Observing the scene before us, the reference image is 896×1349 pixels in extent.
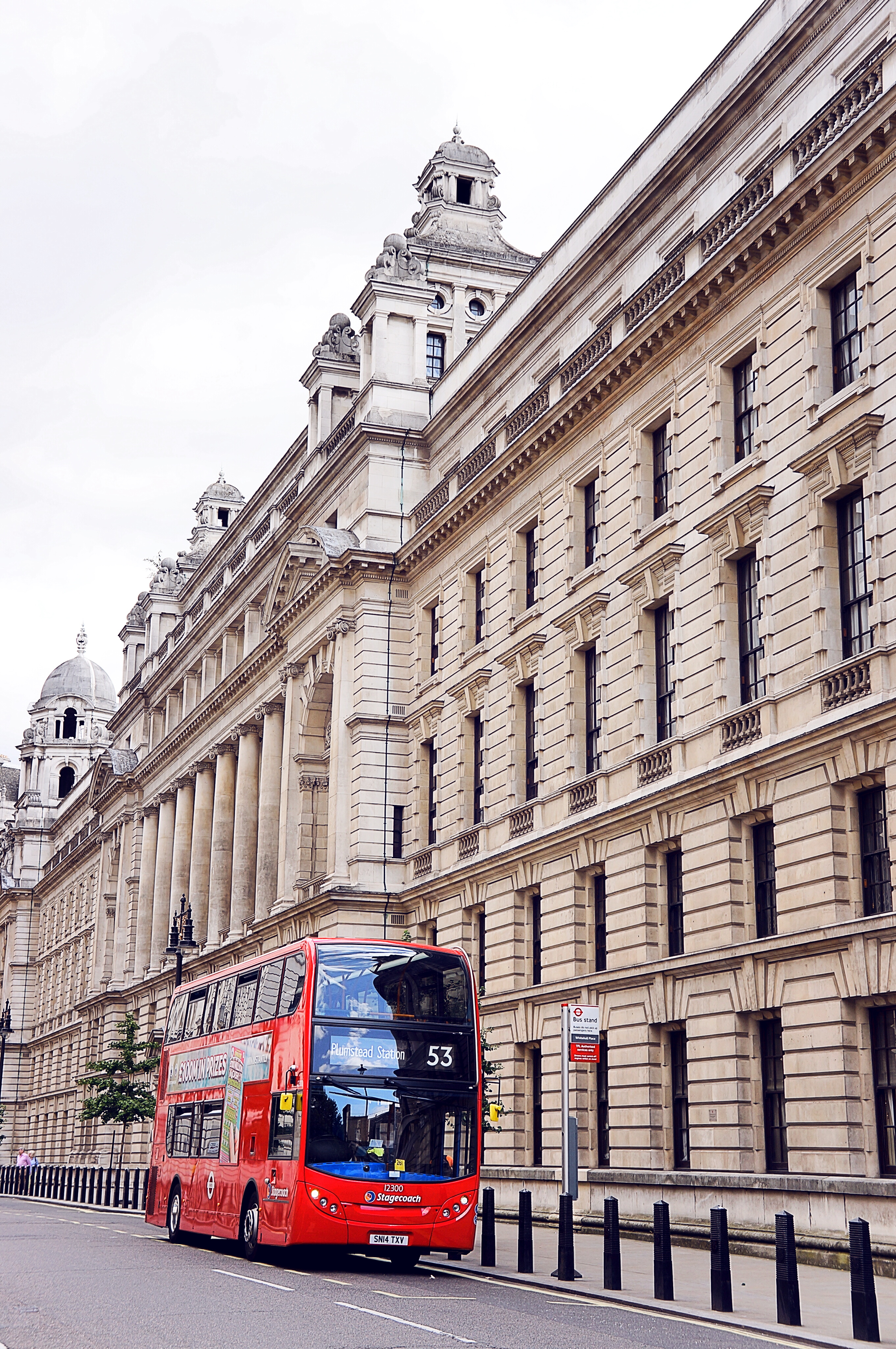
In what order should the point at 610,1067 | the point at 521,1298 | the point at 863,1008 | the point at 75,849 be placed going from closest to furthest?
1. the point at 521,1298
2. the point at 863,1008
3. the point at 610,1067
4. the point at 75,849

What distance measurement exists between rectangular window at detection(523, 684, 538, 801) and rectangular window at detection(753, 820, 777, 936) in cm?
953

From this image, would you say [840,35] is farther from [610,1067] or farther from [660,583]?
[610,1067]

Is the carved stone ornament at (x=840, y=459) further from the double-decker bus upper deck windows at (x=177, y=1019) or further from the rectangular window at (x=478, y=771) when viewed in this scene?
the rectangular window at (x=478, y=771)

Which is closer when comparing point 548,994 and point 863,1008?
point 863,1008

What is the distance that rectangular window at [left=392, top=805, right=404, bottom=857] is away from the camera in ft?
142

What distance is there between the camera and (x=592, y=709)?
33.8 metres

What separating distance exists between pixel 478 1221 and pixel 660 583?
14.3m

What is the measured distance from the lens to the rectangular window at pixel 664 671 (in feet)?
99.2

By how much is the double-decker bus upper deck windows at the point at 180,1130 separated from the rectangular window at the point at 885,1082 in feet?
36.0

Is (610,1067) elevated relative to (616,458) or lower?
lower

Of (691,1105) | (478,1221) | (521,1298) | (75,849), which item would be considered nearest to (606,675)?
(691,1105)

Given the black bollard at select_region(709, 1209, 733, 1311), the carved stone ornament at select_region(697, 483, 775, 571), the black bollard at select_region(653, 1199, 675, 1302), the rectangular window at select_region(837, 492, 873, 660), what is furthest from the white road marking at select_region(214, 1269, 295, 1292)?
the carved stone ornament at select_region(697, 483, 775, 571)

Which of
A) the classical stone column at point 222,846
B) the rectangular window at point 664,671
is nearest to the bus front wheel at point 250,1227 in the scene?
the rectangular window at point 664,671

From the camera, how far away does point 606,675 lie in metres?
32.3
